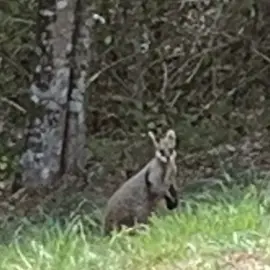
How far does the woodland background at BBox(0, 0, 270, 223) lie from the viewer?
43.3 feet

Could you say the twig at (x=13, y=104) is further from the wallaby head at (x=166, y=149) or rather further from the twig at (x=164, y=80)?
the wallaby head at (x=166, y=149)

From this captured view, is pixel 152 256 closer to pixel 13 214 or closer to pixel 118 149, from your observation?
pixel 13 214

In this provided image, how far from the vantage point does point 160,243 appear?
7961mm

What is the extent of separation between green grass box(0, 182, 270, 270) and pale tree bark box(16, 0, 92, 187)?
7.02 feet

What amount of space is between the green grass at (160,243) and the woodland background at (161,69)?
3.58 metres

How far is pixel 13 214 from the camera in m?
10.7

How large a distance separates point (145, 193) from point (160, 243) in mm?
1154

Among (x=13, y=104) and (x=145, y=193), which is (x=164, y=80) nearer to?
(x=13, y=104)

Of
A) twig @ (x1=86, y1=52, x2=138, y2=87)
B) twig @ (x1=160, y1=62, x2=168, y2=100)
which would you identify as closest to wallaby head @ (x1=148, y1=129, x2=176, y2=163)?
twig @ (x1=86, y1=52, x2=138, y2=87)

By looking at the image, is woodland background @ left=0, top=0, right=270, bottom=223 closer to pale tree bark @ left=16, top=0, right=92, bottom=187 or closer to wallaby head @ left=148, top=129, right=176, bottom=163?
pale tree bark @ left=16, top=0, right=92, bottom=187

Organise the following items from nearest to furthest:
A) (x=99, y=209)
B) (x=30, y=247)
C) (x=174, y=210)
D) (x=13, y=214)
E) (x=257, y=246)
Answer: (x=257, y=246)
(x=30, y=247)
(x=174, y=210)
(x=99, y=209)
(x=13, y=214)

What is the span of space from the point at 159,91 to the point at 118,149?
1.60 metres

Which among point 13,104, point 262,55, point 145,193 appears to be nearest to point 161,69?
point 262,55

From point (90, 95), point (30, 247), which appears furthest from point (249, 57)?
point (30, 247)
